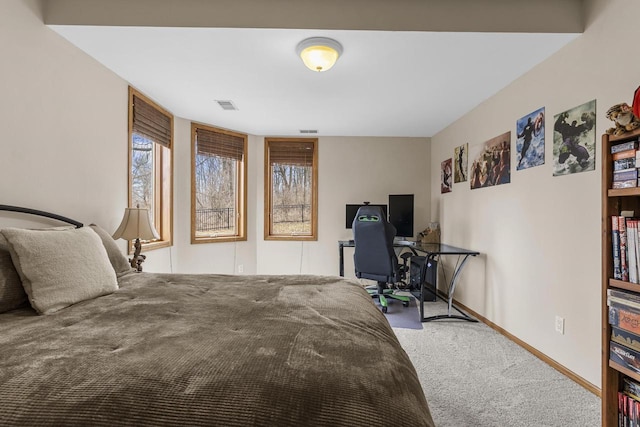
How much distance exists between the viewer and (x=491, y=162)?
3357 mm

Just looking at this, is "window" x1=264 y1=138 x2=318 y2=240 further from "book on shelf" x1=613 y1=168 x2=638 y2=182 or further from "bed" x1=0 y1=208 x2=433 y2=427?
"book on shelf" x1=613 y1=168 x2=638 y2=182

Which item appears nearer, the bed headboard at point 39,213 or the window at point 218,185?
the bed headboard at point 39,213

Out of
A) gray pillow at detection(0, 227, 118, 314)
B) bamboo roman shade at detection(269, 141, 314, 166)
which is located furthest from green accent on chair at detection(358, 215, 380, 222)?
gray pillow at detection(0, 227, 118, 314)

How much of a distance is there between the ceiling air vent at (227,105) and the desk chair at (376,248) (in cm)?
192

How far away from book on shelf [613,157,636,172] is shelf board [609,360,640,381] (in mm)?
933

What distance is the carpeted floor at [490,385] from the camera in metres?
1.85

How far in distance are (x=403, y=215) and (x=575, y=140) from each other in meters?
2.72

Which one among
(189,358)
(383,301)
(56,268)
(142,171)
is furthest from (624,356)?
(142,171)

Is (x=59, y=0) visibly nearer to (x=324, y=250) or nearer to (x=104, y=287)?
(x=104, y=287)

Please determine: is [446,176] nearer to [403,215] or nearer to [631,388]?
[403,215]

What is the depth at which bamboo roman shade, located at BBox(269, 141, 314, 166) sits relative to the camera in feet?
16.9

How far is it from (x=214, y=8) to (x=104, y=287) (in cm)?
187

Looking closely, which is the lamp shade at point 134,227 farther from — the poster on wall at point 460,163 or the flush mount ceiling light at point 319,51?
the poster on wall at point 460,163

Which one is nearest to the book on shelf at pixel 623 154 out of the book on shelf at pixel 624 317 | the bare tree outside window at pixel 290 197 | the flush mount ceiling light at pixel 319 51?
the book on shelf at pixel 624 317
